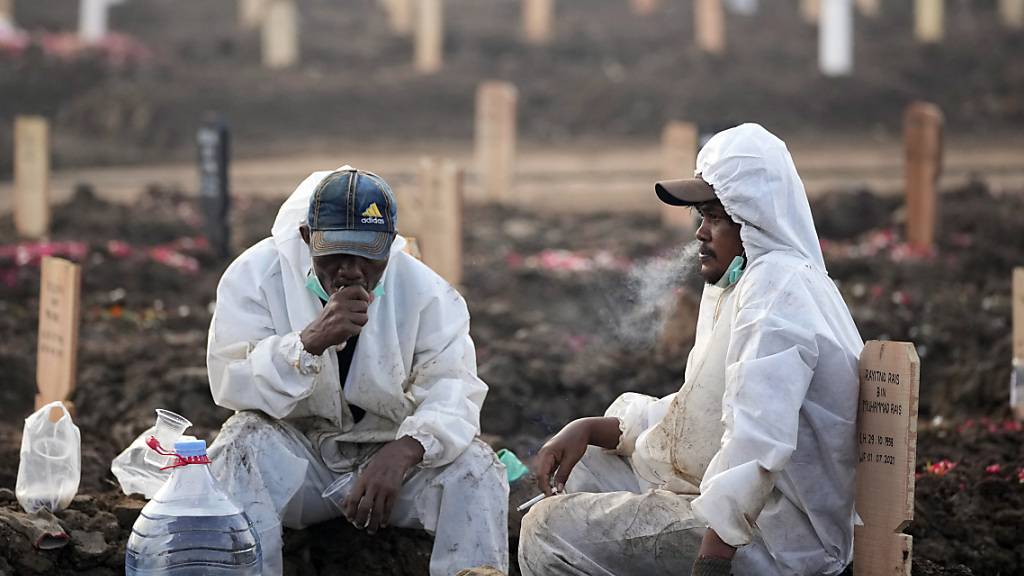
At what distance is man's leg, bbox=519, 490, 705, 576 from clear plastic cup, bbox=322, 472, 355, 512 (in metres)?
0.73

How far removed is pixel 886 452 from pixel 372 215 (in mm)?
1753

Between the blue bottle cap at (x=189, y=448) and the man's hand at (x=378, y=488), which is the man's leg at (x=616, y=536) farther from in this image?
the blue bottle cap at (x=189, y=448)

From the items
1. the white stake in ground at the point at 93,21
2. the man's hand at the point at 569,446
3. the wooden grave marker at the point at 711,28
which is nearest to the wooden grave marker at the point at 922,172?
the man's hand at the point at 569,446

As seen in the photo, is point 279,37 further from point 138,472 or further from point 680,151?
point 138,472

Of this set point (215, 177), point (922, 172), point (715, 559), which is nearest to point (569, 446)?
point (715, 559)

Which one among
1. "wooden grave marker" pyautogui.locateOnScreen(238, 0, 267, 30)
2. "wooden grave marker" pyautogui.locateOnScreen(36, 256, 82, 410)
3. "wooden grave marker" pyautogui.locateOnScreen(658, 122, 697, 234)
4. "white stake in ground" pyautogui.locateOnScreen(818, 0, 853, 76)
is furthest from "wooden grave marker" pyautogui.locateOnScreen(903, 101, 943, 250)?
"wooden grave marker" pyautogui.locateOnScreen(238, 0, 267, 30)

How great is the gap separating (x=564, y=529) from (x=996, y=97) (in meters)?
21.1

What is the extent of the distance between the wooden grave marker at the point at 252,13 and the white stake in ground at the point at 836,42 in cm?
1063

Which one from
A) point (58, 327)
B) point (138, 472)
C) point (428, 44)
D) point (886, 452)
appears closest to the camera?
point (886, 452)

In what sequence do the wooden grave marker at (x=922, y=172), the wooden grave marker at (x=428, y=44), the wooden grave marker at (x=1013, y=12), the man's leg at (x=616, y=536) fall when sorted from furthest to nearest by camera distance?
1. the wooden grave marker at (x=1013, y=12)
2. the wooden grave marker at (x=428, y=44)
3. the wooden grave marker at (x=922, y=172)
4. the man's leg at (x=616, y=536)

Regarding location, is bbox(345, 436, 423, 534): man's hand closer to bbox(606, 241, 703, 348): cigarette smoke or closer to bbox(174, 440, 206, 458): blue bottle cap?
bbox(174, 440, 206, 458): blue bottle cap

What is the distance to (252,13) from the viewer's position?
30.0m

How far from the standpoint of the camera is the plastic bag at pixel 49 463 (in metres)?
5.44

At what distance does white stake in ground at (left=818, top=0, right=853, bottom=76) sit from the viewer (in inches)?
965
